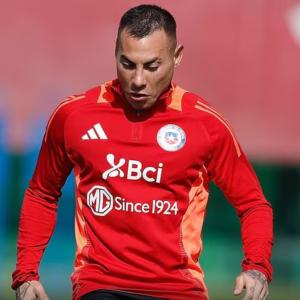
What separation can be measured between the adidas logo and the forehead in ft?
1.08

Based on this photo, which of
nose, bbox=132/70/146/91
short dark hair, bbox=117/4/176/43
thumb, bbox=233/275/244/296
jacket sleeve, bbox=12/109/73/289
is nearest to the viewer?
thumb, bbox=233/275/244/296

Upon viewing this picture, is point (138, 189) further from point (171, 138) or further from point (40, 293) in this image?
point (40, 293)

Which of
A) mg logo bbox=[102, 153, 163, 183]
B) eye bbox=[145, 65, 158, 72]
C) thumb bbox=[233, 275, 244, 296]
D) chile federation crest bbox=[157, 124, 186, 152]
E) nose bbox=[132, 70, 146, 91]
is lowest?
thumb bbox=[233, 275, 244, 296]

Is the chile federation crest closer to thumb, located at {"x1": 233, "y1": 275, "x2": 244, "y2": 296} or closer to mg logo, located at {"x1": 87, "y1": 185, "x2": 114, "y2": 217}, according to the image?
mg logo, located at {"x1": 87, "y1": 185, "x2": 114, "y2": 217}

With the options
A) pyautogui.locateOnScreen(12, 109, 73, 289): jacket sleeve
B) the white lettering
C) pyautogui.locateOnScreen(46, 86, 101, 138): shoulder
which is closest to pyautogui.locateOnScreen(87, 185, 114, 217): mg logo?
the white lettering

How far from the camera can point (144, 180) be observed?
16.8ft

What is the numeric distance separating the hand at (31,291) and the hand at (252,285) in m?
0.79

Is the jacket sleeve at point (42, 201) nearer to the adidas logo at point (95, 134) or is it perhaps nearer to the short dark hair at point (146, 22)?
the adidas logo at point (95, 134)

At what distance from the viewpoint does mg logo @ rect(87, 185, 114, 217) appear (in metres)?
5.11

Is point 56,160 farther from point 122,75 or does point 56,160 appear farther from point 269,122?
point 269,122

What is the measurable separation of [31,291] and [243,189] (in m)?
0.97

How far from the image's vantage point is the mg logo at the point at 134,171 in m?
5.13

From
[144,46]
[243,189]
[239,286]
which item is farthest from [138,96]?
[239,286]

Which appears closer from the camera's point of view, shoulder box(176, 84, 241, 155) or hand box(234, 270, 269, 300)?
hand box(234, 270, 269, 300)
